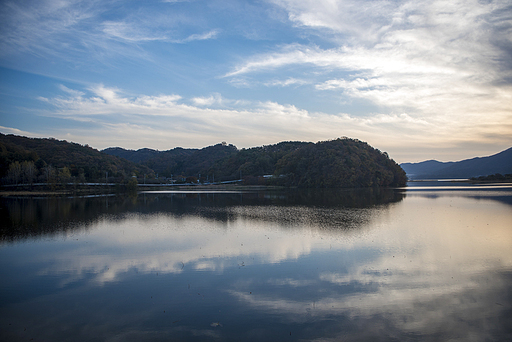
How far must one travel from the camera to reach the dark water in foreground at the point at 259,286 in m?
5.40

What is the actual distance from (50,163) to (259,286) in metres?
92.2

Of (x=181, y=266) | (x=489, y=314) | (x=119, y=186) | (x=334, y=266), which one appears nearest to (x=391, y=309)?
(x=489, y=314)

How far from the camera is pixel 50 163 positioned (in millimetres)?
79875

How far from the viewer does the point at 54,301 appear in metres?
6.70

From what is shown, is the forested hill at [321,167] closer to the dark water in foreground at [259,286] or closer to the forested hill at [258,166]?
the forested hill at [258,166]

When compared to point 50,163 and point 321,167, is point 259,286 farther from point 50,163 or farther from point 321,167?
point 50,163

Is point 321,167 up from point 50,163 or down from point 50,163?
down

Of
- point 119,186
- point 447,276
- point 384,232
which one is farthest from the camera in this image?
point 119,186

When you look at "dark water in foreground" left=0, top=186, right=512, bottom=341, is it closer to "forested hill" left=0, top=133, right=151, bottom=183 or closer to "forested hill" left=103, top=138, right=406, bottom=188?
"forested hill" left=0, top=133, right=151, bottom=183

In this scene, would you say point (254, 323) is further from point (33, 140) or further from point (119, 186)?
point (33, 140)

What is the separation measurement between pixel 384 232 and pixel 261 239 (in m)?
6.14

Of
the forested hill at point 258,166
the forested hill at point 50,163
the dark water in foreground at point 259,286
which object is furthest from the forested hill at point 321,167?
the dark water in foreground at point 259,286

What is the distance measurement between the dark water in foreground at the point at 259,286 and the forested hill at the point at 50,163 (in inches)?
2365

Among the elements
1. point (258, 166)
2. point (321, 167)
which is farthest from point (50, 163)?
point (321, 167)
